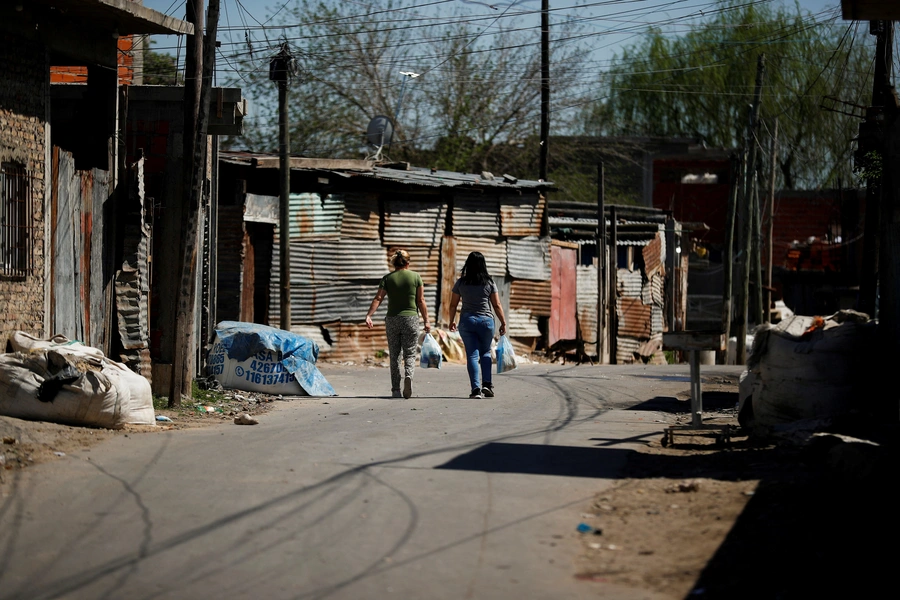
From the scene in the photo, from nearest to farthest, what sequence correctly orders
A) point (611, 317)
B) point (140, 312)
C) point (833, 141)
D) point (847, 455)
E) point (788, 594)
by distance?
point (788, 594) < point (847, 455) < point (140, 312) < point (611, 317) < point (833, 141)

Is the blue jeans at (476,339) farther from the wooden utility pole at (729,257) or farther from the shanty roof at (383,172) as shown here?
the wooden utility pole at (729,257)

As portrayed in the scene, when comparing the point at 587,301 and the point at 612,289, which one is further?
the point at 587,301

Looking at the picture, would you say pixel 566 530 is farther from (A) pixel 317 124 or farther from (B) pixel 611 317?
(A) pixel 317 124

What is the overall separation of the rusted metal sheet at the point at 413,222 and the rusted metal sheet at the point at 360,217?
0.33 metres

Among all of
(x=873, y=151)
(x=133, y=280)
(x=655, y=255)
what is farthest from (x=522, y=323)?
(x=133, y=280)

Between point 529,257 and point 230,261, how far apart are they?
26.7 ft

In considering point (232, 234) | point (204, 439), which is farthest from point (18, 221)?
point (232, 234)

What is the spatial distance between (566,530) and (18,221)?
7.07m

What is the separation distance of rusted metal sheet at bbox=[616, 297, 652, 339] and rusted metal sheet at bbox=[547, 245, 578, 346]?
2469 millimetres

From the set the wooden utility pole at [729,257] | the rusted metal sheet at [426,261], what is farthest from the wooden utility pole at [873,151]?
the rusted metal sheet at [426,261]

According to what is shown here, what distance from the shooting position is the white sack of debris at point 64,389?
28.4 feet

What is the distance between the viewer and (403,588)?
472 cm

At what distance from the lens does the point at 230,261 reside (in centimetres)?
2244

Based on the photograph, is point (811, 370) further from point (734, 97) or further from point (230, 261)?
point (734, 97)
